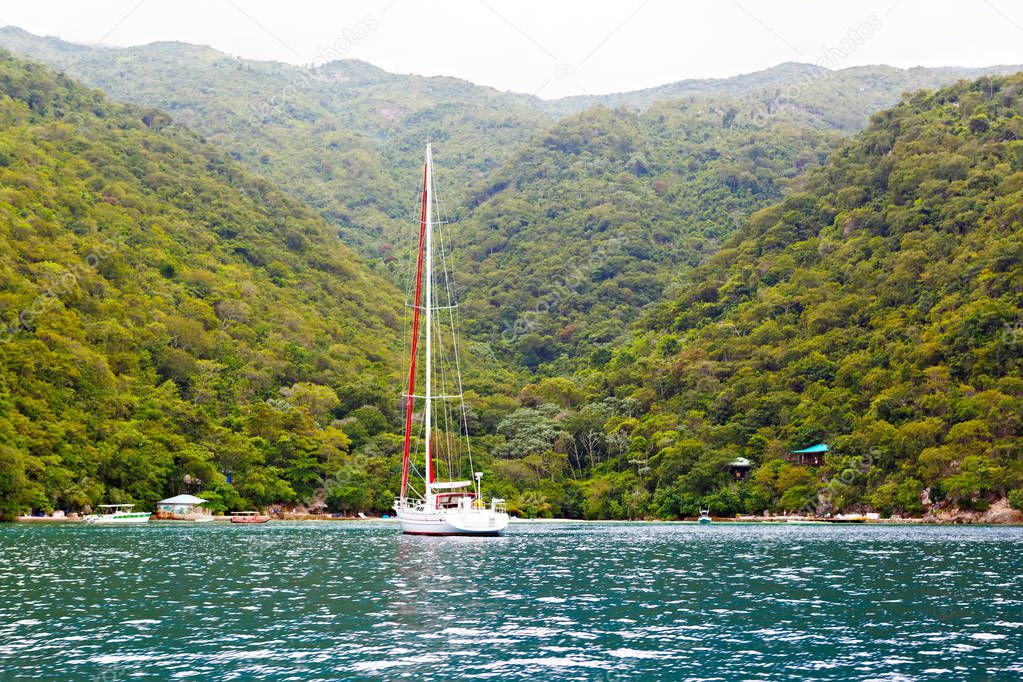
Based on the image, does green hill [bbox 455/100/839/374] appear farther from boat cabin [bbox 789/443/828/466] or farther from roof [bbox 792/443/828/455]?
roof [bbox 792/443/828/455]

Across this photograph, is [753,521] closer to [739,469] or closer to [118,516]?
[739,469]

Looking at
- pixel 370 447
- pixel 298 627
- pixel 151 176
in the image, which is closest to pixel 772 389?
pixel 370 447

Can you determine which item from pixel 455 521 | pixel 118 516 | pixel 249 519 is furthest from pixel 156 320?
pixel 455 521

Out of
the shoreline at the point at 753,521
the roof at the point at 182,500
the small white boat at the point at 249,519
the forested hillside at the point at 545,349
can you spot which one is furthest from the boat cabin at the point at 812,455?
the roof at the point at 182,500

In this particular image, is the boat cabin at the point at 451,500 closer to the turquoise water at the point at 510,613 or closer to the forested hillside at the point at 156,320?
the turquoise water at the point at 510,613

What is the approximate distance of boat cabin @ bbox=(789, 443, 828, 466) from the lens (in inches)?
3607

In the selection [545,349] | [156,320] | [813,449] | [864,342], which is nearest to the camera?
[813,449]

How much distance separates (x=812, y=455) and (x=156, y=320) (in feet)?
230

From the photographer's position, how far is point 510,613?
90.8 feet

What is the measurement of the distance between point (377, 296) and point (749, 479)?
7992 cm

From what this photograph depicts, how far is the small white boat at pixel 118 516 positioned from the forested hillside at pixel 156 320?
1402mm

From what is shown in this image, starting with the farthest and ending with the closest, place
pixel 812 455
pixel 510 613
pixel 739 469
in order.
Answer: pixel 739 469
pixel 812 455
pixel 510 613

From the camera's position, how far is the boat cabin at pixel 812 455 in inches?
3607

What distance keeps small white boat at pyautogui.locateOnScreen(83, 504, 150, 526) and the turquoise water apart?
1001 inches
